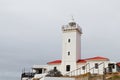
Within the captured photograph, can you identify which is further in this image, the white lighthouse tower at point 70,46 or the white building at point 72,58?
the white lighthouse tower at point 70,46

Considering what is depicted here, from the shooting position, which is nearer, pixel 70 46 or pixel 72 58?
pixel 72 58

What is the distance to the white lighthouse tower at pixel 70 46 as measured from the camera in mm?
47344

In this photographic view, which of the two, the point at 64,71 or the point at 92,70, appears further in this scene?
the point at 64,71

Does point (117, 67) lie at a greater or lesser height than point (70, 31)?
lesser

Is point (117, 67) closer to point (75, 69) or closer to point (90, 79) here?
point (75, 69)

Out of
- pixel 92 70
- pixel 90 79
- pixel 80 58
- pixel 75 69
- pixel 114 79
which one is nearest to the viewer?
pixel 114 79

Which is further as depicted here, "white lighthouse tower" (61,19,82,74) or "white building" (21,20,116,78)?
"white lighthouse tower" (61,19,82,74)

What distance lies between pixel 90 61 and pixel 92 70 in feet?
7.33

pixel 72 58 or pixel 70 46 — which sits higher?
pixel 70 46

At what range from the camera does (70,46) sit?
4788cm

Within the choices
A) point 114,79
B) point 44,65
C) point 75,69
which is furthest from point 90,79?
point 44,65

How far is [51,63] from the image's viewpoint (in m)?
50.1

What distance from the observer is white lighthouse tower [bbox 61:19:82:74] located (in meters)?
47.3

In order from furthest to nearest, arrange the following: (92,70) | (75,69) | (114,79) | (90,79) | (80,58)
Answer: (80,58), (75,69), (92,70), (90,79), (114,79)
